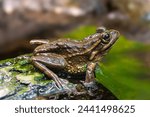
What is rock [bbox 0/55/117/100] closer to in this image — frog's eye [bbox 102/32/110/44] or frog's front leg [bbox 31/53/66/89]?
frog's front leg [bbox 31/53/66/89]

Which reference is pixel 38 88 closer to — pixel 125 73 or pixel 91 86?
pixel 91 86

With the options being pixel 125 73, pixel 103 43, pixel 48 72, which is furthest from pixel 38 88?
pixel 125 73

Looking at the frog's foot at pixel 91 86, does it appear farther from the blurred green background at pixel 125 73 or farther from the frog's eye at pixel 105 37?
the frog's eye at pixel 105 37

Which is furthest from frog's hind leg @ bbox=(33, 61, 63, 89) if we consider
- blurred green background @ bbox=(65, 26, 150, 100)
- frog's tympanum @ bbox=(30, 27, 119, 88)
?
blurred green background @ bbox=(65, 26, 150, 100)

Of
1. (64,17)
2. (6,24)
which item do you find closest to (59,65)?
(6,24)

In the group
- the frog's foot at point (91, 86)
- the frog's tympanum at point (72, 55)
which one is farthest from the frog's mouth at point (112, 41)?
the frog's foot at point (91, 86)
